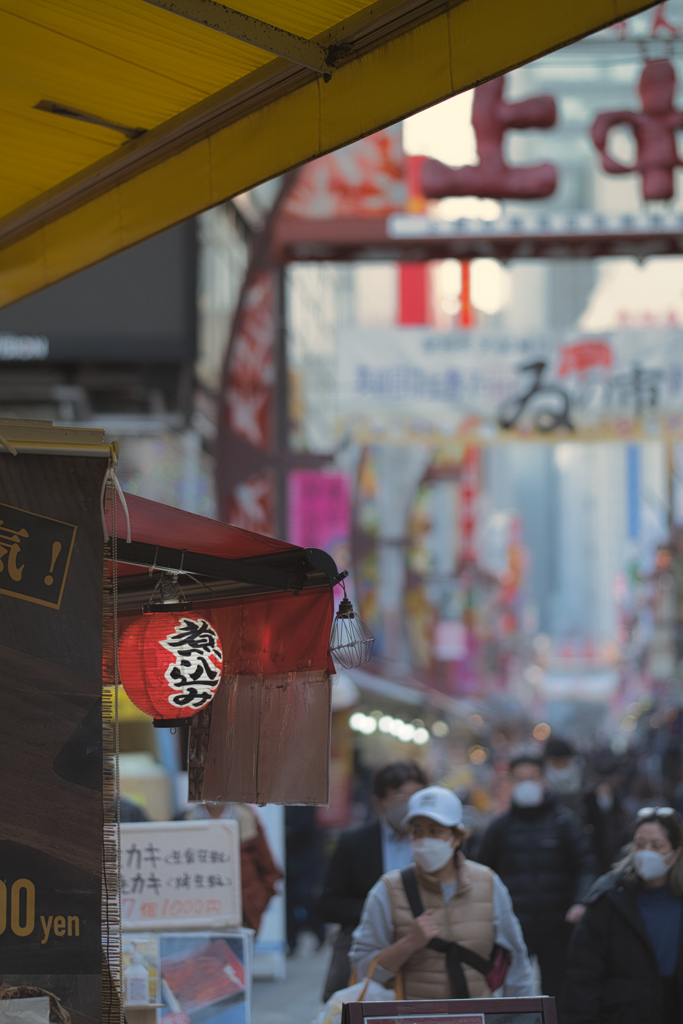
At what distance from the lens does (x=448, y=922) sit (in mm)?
4992

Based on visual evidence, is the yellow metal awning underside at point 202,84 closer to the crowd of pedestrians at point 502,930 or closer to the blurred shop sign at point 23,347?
the crowd of pedestrians at point 502,930

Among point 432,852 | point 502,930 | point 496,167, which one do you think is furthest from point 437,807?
point 496,167

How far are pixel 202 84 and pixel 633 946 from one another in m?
3.89

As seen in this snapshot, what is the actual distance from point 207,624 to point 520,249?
26.7 feet

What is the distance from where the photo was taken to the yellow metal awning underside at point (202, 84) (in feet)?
11.6

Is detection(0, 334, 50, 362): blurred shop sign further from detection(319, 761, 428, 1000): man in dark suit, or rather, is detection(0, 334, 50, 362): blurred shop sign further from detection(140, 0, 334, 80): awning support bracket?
detection(140, 0, 334, 80): awning support bracket

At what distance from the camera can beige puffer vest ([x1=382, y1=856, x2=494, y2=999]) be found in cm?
492

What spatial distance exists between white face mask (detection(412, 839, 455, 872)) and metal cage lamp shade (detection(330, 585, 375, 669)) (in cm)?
89

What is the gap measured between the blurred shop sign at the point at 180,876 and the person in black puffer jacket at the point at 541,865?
177 cm

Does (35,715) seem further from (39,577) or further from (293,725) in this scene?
(293,725)

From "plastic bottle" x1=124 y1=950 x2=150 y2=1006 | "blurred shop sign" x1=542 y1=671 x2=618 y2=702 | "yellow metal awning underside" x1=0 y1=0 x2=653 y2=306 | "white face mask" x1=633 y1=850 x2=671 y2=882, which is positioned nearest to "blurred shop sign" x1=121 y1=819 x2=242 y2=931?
"plastic bottle" x1=124 y1=950 x2=150 y2=1006

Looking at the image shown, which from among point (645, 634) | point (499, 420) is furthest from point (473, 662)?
point (499, 420)

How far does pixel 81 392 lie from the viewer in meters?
13.3

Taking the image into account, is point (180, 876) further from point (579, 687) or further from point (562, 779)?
point (579, 687)
